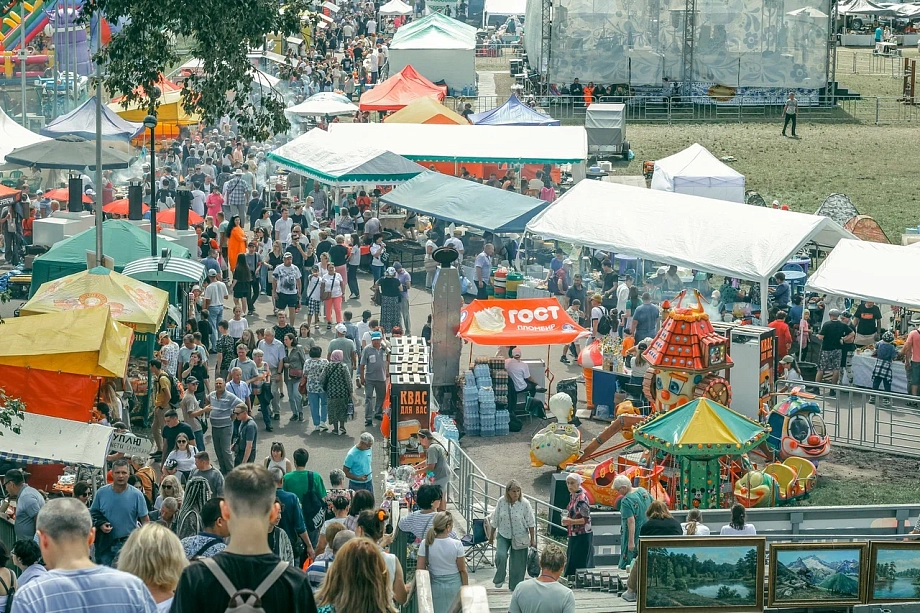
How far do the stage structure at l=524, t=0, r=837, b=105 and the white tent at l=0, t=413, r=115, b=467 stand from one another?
35.1 metres

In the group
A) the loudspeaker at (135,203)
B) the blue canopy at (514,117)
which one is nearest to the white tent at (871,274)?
the loudspeaker at (135,203)

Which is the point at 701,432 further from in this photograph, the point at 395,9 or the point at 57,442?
the point at 395,9

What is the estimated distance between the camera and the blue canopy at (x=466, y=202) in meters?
25.4

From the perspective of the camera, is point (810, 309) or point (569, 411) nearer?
point (569, 411)

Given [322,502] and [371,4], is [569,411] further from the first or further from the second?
[371,4]

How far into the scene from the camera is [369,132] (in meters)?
31.7

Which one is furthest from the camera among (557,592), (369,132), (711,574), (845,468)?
(369,132)

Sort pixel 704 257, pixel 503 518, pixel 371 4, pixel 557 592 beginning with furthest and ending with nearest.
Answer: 1. pixel 371 4
2. pixel 704 257
3. pixel 503 518
4. pixel 557 592

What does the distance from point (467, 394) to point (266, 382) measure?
106 inches

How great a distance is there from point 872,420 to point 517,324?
4.94 metres

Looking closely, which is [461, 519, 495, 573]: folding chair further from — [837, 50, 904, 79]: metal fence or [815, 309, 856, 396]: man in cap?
[837, 50, 904, 79]: metal fence

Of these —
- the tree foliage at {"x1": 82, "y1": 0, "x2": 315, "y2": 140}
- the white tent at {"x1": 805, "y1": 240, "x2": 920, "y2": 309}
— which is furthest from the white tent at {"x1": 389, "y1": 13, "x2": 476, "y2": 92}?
the tree foliage at {"x1": 82, "y1": 0, "x2": 315, "y2": 140}

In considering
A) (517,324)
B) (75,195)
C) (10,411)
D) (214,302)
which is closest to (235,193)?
(75,195)

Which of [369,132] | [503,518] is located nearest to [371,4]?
[369,132]
